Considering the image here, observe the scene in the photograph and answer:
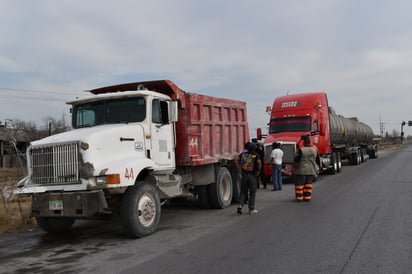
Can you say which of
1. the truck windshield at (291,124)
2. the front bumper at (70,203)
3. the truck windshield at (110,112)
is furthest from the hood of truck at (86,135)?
the truck windshield at (291,124)

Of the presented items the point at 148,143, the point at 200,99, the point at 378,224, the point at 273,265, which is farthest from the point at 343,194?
the point at 273,265

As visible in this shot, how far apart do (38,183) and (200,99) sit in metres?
4.26

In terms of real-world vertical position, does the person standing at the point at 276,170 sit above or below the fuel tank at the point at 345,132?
below

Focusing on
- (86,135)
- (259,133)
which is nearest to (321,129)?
(259,133)

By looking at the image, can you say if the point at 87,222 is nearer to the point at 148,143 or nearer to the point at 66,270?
the point at 148,143

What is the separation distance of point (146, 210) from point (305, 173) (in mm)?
5508

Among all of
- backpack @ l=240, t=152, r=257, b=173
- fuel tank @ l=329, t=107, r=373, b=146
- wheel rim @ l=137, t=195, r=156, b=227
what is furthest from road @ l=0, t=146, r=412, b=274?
fuel tank @ l=329, t=107, r=373, b=146

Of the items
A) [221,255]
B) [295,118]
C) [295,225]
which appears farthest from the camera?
[295,118]

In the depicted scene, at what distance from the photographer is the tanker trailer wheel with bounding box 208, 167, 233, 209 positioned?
10.6 m

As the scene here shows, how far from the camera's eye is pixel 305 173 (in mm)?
11555

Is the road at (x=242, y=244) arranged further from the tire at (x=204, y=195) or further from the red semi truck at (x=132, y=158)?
the red semi truck at (x=132, y=158)

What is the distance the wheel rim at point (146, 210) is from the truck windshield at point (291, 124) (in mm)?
11054

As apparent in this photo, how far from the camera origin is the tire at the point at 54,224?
8125 mm

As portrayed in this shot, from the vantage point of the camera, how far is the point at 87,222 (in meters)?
9.88
